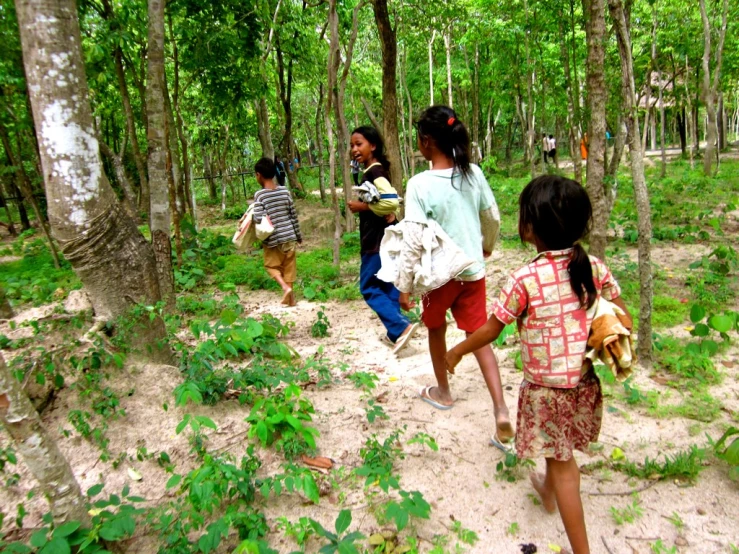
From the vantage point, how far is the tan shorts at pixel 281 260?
5727 millimetres

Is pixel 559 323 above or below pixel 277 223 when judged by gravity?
below

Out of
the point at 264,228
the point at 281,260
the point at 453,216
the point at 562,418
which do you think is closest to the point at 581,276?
the point at 562,418

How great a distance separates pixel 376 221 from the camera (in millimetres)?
4137

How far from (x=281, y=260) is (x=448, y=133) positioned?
11.4ft

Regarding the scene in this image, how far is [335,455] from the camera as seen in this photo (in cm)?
281

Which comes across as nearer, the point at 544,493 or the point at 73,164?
the point at 544,493

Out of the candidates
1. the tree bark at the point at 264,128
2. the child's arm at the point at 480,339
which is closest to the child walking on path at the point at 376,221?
the child's arm at the point at 480,339

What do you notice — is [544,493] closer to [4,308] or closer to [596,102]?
[596,102]

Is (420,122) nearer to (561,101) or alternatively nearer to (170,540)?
(170,540)

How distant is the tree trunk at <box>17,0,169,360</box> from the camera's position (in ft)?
8.84

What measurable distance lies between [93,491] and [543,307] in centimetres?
200

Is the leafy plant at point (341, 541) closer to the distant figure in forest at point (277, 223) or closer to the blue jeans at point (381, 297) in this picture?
the blue jeans at point (381, 297)

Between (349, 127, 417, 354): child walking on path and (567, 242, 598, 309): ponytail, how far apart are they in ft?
7.22

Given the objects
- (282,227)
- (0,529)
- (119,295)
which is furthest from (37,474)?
(282,227)
